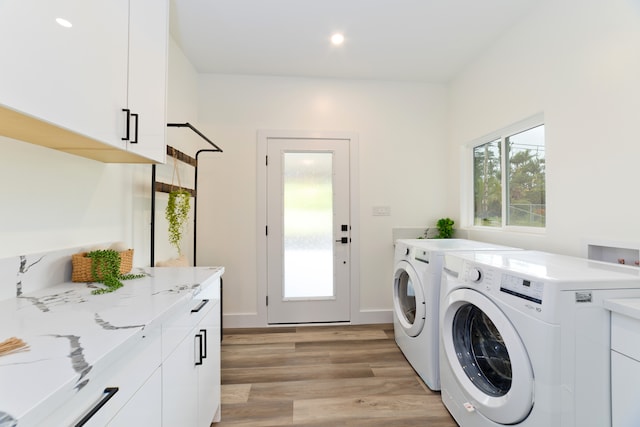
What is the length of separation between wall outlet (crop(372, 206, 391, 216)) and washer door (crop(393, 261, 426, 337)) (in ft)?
2.46

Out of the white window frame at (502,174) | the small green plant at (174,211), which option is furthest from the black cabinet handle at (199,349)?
the white window frame at (502,174)

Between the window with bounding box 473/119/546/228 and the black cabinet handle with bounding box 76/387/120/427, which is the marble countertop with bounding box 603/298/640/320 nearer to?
the window with bounding box 473/119/546/228

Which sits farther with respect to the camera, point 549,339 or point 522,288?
point 522,288

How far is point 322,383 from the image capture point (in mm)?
1993

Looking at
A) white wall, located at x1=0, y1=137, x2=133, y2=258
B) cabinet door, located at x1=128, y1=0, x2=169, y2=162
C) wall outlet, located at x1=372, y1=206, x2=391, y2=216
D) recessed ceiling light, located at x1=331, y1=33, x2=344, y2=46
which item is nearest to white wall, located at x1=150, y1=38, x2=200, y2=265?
white wall, located at x1=0, y1=137, x2=133, y2=258

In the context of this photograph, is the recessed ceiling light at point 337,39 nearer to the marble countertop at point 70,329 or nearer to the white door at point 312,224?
the white door at point 312,224

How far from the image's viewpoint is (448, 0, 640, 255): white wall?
1425 mm

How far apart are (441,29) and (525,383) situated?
2.35 metres

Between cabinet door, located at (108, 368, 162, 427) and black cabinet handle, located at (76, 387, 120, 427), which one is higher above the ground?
black cabinet handle, located at (76, 387, 120, 427)

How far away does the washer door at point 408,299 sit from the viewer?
198cm

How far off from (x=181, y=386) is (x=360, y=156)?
2.51 meters

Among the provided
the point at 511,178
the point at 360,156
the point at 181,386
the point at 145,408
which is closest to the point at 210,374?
the point at 181,386

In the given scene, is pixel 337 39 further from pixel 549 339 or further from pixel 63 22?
pixel 549 339

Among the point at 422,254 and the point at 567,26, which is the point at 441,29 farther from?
the point at 422,254
